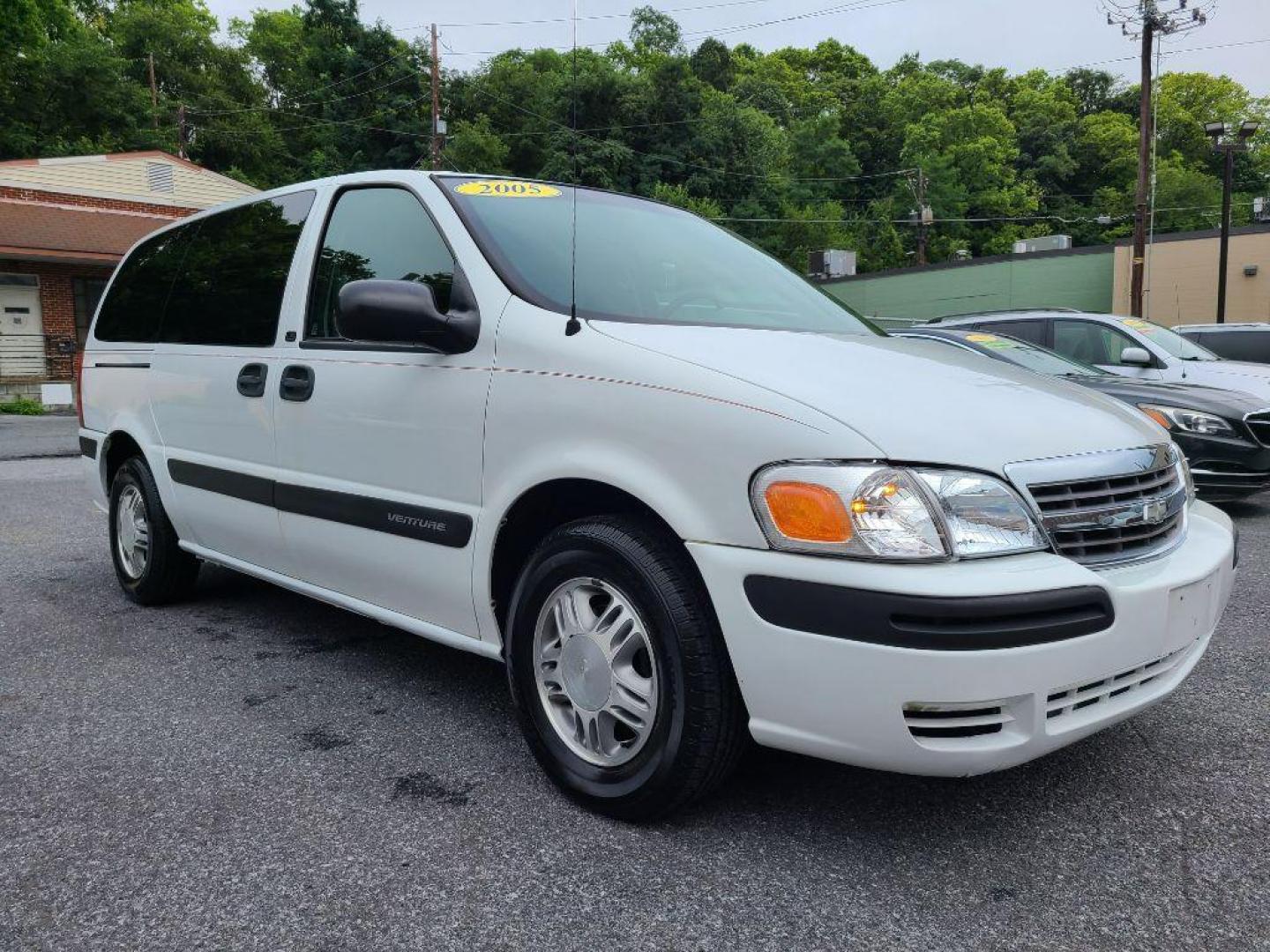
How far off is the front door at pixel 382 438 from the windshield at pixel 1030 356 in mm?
5578

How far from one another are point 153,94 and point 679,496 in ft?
168

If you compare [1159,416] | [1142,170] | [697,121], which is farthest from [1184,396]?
[697,121]

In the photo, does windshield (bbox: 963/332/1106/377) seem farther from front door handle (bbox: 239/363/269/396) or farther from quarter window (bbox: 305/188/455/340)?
front door handle (bbox: 239/363/269/396)

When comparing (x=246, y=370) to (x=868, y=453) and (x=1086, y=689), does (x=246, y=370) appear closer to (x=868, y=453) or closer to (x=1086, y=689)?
(x=868, y=453)

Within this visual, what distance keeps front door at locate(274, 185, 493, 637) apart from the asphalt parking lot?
18.8 inches

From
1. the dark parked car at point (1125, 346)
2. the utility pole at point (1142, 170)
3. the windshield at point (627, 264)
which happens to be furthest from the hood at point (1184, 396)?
the utility pole at point (1142, 170)

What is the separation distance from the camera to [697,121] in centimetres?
5056

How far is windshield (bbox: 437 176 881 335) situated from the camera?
2.82m

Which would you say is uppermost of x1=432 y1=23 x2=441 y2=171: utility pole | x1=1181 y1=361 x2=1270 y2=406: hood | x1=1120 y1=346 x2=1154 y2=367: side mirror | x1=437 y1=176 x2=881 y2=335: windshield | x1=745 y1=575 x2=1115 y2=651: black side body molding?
x1=432 y1=23 x2=441 y2=171: utility pole

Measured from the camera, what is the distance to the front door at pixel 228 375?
360 centimetres

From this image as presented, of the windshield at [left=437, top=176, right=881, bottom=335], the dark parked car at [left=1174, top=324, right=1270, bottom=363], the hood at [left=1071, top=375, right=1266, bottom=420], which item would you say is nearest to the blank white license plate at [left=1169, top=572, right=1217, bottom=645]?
the windshield at [left=437, top=176, right=881, bottom=335]

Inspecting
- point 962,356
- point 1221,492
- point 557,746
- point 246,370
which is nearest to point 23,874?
point 557,746

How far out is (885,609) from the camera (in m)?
1.96

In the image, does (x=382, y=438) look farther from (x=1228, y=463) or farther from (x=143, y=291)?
(x=1228, y=463)
